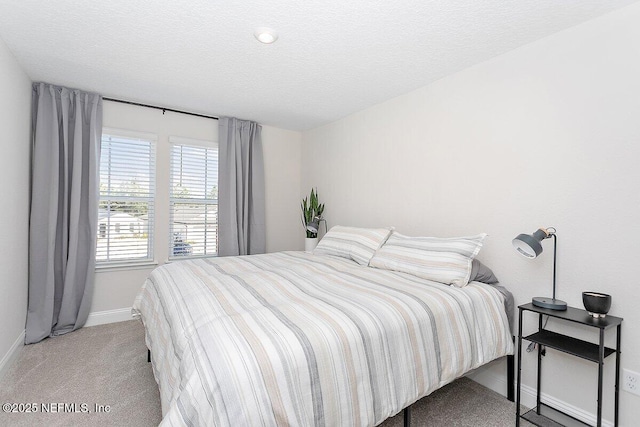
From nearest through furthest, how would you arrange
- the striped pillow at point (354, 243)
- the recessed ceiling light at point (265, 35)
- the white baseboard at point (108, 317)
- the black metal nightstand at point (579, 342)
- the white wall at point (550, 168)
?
1. the black metal nightstand at point (579, 342)
2. the white wall at point (550, 168)
3. the recessed ceiling light at point (265, 35)
4. the striped pillow at point (354, 243)
5. the white baseboard at point (108, 317)

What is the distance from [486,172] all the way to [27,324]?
4.16 m

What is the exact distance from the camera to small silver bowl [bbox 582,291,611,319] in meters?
1.64

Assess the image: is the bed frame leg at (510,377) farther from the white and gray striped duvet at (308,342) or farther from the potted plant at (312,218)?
the potted plant at (312,218)

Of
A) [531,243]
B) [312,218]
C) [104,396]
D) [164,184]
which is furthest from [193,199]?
[531,243]

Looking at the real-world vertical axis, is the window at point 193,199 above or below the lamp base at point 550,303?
above

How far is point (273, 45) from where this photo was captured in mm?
2168

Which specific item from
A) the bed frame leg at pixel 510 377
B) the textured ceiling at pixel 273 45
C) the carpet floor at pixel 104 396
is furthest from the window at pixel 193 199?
the bed frame leg at pixel 510 377

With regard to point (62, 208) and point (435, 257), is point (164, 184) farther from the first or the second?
point (435, 257)

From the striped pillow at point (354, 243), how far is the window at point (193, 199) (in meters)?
1.58

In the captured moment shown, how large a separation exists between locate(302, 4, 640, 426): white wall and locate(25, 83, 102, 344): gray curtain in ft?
10.4

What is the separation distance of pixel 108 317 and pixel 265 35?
10.8ft

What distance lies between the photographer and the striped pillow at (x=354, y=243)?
109 inches

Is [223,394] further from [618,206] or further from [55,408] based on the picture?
[618,206]

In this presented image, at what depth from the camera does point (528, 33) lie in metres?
1.99
